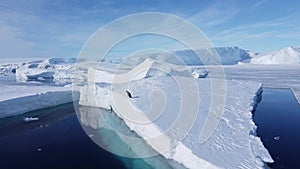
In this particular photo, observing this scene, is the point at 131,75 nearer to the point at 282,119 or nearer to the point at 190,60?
the point at 282,119

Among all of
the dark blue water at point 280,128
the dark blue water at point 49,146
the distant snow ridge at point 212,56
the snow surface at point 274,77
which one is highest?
the distant snow ridge at point 212,56

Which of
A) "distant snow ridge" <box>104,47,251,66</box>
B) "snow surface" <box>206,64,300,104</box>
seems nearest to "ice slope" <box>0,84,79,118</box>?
"snow surface" <box>206,64,300,104</box>

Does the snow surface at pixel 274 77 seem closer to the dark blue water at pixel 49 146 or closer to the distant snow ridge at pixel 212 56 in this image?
the dark blue water at pixel 49 146

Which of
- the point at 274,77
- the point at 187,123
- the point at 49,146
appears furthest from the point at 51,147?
the point at 274,77

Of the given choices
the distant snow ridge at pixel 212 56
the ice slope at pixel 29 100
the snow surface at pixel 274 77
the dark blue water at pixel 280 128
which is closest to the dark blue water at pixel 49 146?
the ice slope at pixel 29 100

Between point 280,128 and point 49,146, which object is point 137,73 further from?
point 280,128

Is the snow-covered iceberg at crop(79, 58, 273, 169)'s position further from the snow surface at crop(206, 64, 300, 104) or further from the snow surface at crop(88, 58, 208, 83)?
the snow surface at crop(206, 64, 300, 104)
